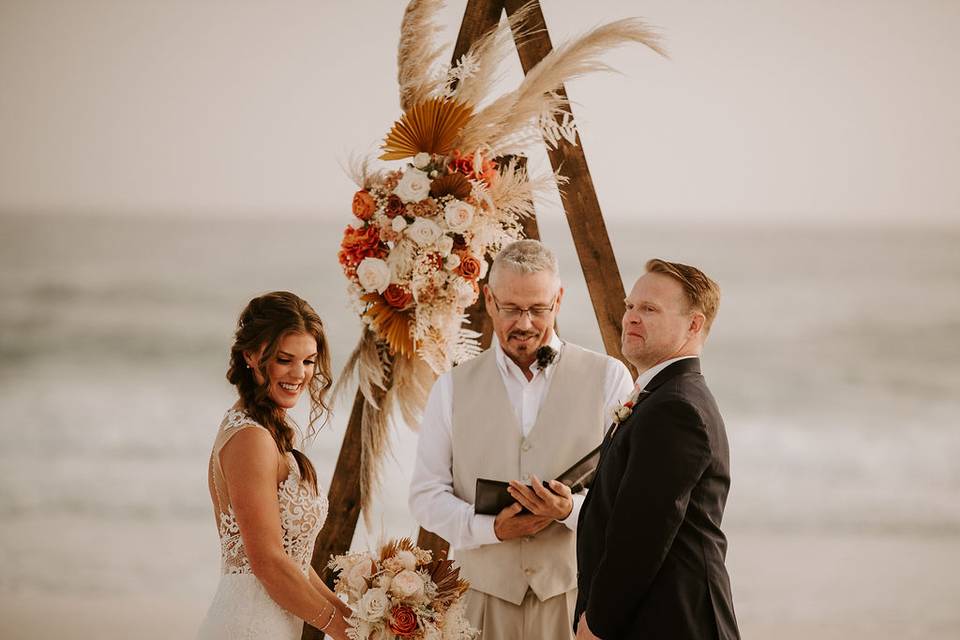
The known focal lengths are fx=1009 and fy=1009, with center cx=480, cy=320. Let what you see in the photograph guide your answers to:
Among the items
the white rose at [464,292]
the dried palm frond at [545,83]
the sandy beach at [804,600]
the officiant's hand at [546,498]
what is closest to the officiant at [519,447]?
the officiant's hand at [546,498]

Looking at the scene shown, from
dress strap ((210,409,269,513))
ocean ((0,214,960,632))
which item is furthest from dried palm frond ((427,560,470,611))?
ocean ((0,214,960,632))

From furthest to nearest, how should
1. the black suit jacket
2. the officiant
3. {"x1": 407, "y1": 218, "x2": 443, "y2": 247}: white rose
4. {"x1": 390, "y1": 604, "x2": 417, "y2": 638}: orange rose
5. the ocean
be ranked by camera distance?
the ocean → {"x1": 407, "y1": 218, "x2": 443, "y2": 247}: white rose → the officiant → {"x1": 390, "y1": 604, "x2": 417, "y2": 638}: orange rose → the black suit jacket

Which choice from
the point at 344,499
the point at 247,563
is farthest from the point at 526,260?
the point at 344,499

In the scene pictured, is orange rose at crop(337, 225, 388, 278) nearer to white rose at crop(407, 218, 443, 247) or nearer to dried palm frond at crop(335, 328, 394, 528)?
white rose at crop(407, 218, 443, 247)

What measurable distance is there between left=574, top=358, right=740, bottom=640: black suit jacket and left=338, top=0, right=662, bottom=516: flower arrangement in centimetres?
121

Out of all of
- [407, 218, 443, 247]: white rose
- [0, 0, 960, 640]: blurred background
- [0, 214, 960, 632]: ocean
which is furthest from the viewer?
[0, 214, 960, 632]: ocean

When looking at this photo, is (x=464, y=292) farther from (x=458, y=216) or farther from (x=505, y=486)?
(x=505, y=486)

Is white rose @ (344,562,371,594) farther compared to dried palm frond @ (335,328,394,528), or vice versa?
dried palm frond @ (335,328,394,528)

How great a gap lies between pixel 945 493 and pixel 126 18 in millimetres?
7040

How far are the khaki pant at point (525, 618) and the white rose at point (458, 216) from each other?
121 cm

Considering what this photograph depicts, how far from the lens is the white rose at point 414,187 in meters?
3.43

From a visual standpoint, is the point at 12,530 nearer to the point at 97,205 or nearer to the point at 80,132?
the point at 97,205

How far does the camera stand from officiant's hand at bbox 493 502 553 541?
2.81m

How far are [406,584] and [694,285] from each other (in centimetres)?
101
